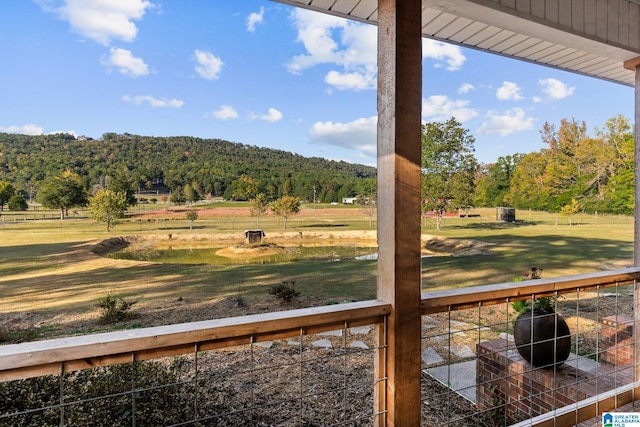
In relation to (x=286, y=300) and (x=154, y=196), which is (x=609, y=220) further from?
(x=154, y=196)

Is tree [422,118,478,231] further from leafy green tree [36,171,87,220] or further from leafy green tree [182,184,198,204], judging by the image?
leafy green tree [36,171,87,220]

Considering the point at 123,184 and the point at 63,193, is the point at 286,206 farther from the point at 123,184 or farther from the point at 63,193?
the point at 63,193

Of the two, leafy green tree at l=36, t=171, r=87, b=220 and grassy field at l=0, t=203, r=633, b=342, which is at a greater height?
leafy green tree at l=36, t=171, r=87, b=220

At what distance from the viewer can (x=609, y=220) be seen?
19.2 feet

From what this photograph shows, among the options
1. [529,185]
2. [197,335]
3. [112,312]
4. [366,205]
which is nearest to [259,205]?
[366,205]

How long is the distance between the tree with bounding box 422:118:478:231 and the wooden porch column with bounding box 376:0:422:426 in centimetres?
713

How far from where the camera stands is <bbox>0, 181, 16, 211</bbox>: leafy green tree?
15.4ft

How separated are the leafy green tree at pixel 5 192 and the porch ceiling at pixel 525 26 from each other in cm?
573

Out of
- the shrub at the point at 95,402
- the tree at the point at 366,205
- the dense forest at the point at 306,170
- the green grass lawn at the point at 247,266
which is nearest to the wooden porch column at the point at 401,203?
the shrub at the point at 95,402

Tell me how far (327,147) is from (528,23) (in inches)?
301

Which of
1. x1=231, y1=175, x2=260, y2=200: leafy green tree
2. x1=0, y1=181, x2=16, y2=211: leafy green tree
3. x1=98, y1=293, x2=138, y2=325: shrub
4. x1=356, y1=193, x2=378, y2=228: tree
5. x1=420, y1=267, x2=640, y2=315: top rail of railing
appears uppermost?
x1=231, y1=175, x2=260, y2=200: leafy green tree

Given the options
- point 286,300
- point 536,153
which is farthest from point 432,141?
point 286,300

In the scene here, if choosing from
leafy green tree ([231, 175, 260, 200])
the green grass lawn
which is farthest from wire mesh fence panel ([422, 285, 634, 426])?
leafy green tree ([231, 175, 260, 200])

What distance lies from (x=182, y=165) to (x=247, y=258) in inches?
121
